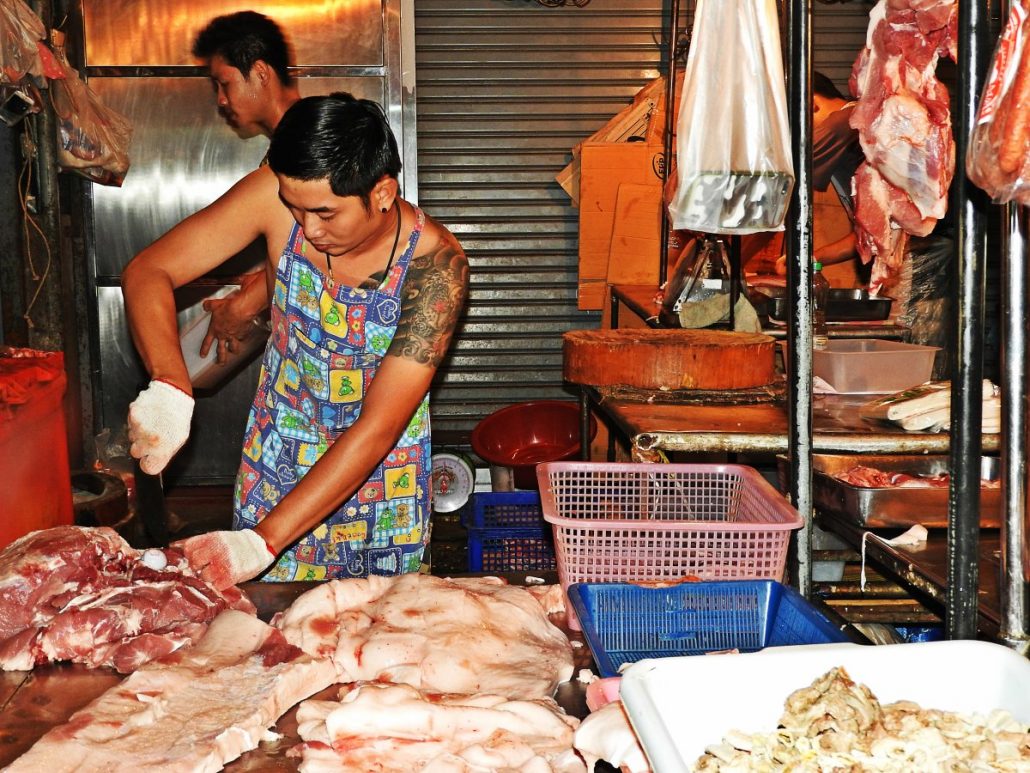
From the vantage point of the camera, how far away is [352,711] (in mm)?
2016

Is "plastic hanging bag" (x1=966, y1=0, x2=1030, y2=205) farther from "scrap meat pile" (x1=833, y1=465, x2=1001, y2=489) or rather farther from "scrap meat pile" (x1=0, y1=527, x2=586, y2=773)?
"scrap meat pile" (x1=833, y1=465, x2=1001, y2=489)

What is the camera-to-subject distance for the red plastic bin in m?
2.93

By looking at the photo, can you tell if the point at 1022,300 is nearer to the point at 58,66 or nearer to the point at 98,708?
the point at 98,708

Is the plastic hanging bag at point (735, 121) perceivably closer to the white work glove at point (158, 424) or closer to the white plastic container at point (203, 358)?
the white work glove at point (158, 424)

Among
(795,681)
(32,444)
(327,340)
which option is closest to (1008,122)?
(795,681)

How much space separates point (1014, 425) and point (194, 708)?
170cm

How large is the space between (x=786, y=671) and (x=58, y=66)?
15.1ft

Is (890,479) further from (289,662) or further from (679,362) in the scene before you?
(289,662)

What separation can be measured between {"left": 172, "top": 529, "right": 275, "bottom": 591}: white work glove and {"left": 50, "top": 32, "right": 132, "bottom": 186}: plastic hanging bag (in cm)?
338

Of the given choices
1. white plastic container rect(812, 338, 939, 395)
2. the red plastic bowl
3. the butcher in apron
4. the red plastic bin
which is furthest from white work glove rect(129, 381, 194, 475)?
the red plastic bowl

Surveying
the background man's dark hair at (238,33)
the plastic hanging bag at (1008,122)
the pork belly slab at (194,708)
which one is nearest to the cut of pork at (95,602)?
the pork belly slab at (194,708)

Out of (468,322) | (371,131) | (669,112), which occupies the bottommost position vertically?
(468,322)

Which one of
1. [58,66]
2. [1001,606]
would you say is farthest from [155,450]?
[58,66]

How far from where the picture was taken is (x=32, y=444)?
3.09 metres
